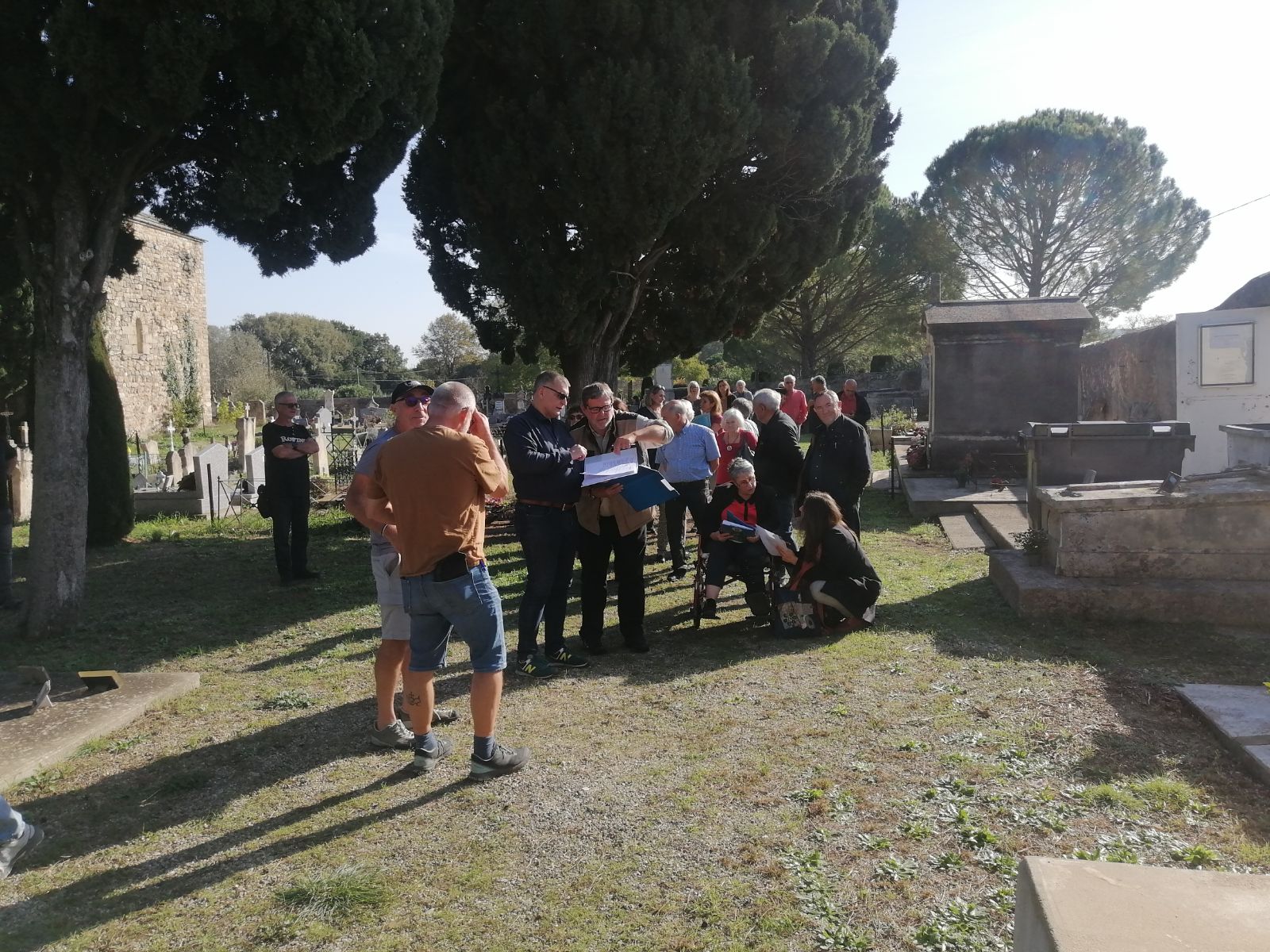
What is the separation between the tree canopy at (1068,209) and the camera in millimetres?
35531

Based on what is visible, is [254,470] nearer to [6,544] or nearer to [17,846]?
[6,544]

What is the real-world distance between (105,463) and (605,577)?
314 inches

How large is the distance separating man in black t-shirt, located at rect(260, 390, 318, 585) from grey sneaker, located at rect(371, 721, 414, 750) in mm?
3979

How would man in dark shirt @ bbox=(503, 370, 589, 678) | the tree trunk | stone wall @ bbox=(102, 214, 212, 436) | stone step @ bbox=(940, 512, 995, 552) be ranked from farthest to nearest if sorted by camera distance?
1. stone wall @ bbox=(102, 214, 212, 436)
2. stone step @ bbox=(940, 512, 995, 552)
3. the tree trunk
4. man in dark shirt @ bbox=(503, 370, 589, 678)

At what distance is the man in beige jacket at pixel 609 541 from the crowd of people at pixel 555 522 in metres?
0.01

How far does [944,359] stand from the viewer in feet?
44.0

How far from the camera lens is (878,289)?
118ft

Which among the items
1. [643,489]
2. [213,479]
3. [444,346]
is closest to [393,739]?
[643,489]

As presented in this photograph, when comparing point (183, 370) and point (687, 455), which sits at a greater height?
point (183, 370)

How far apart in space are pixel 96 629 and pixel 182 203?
12.6 ft

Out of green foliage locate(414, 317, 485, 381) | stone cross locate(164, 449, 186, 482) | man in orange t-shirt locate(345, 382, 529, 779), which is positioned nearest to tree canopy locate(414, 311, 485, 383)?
green foliage locate(414, 317, 485, 381)

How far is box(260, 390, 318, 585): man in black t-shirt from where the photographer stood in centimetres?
816

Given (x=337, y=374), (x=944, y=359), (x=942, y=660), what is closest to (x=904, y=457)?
(x=944, y=359)

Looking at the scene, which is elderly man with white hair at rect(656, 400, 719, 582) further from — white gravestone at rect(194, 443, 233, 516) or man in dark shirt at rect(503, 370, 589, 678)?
white gravestone at rect(194, 443, 233, 516)
